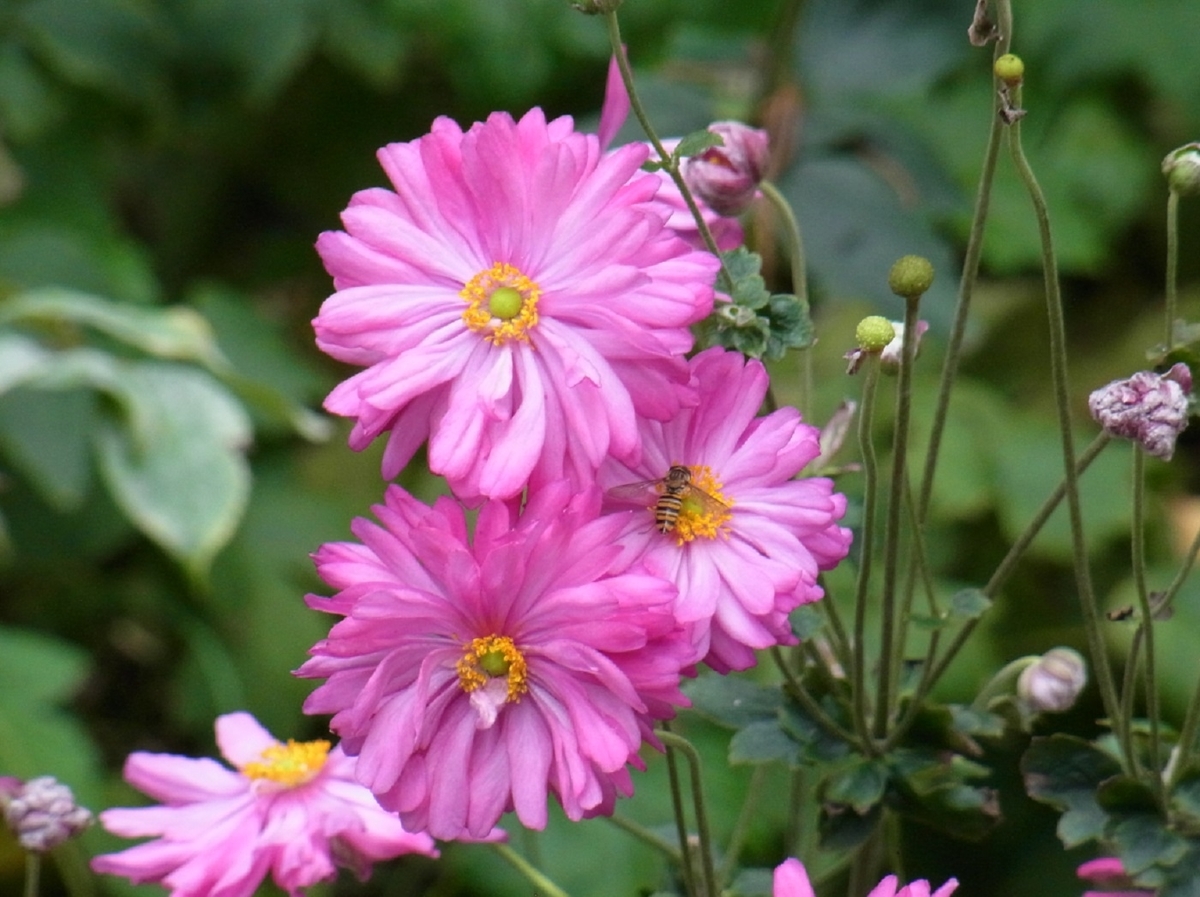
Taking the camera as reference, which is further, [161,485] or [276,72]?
[276,72]

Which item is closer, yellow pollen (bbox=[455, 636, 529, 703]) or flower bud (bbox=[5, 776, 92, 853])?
yellow pollen (bbox=[455, 636, 529, 703])

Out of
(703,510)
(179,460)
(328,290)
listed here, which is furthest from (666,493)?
(328,290)

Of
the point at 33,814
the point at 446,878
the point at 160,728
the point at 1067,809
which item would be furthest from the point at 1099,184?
the point at 33,814

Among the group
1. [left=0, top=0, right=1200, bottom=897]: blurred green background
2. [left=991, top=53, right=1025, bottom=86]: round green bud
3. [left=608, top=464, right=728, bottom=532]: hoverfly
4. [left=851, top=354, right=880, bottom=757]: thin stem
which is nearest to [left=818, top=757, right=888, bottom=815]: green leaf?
[left=851, top=354, right=880, bottom=757]: thin stem

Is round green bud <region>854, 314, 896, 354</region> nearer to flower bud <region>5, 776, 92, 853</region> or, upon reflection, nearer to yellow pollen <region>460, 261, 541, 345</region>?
yellow pollen <region>460, 261, 541, 345</region>

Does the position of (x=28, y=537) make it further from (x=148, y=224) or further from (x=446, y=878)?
(x=148, y=224)

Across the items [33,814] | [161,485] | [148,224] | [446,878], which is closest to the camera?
[33,814]

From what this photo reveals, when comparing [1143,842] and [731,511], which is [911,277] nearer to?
[731,511]

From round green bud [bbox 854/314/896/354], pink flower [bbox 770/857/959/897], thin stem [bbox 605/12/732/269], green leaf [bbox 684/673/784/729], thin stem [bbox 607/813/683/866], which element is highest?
thin stem [bbox 605/12/732/269]
